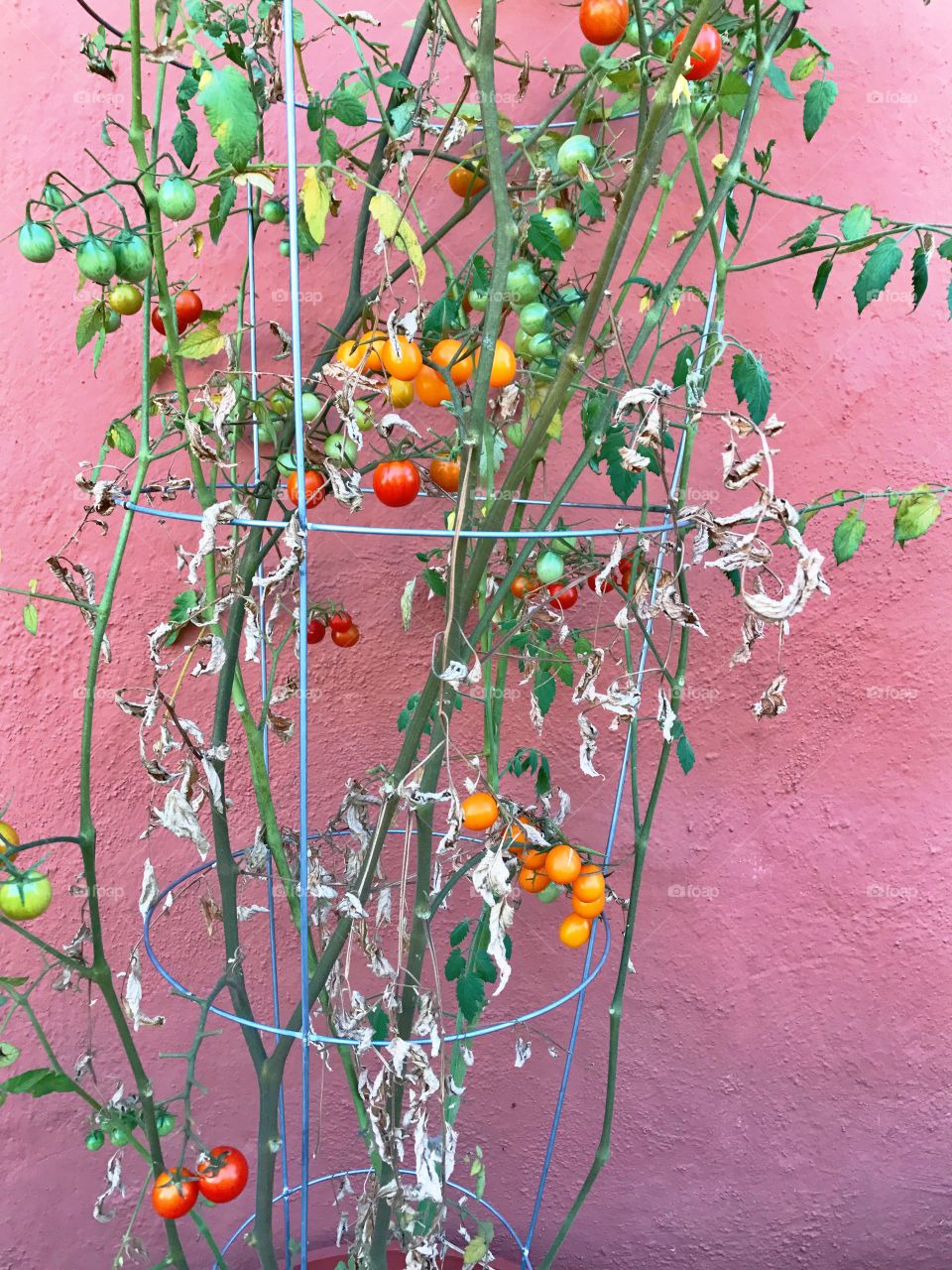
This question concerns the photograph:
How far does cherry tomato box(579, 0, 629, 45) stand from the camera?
2.52 feet

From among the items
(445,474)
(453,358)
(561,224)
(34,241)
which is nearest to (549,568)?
(445,474)

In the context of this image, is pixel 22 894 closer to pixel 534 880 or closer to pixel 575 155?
pixel 534 880

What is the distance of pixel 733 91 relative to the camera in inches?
33.7

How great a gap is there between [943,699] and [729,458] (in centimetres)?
95

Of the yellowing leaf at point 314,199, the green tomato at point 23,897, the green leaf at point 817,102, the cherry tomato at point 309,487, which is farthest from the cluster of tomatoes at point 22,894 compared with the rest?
the green leaf at point 817,102

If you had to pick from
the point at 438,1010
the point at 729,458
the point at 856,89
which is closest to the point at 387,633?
the point at 438,1010

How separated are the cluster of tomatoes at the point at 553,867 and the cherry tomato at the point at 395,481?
0.32m

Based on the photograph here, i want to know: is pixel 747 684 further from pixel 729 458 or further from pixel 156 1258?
pixel 156 1258

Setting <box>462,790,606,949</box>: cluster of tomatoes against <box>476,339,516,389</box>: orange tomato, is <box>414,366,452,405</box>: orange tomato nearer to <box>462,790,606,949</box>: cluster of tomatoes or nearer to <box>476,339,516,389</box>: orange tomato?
<box>476,339,516,389</box>: orange tomato

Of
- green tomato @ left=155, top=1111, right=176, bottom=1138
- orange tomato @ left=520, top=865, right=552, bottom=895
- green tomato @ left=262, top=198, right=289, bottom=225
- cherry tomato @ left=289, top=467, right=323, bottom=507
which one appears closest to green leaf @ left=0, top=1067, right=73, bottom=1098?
green tomato @ left=155, top=1111, right=176, bottom=1138

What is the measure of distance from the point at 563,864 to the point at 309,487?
53 centimetres

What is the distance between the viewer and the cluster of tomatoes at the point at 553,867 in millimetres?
954

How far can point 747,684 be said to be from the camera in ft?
4.78

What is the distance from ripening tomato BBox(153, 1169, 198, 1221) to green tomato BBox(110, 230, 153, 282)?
97 cm
